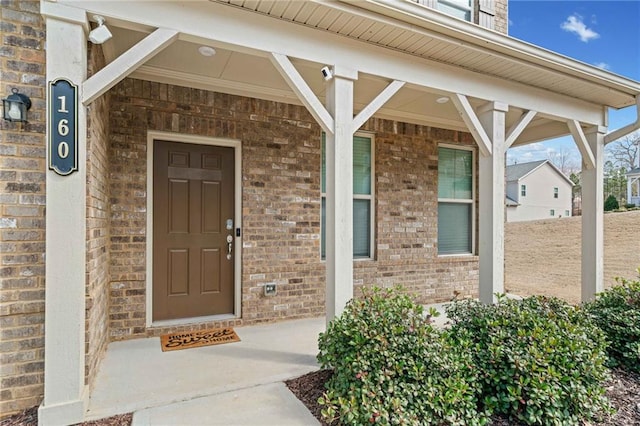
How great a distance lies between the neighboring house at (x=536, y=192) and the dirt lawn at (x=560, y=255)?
435 inches

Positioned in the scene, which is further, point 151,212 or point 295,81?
point 151,212

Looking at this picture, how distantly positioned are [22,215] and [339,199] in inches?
81.4

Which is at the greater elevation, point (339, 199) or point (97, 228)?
point (339, 199)

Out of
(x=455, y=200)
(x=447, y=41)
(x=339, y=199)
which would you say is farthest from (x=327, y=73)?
(x=455, y=200)

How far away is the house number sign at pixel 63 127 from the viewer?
201 centimetres

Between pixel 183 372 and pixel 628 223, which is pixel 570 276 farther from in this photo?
pixel 183 372

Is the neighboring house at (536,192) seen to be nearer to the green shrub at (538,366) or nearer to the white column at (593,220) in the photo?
the white column at (593,220)

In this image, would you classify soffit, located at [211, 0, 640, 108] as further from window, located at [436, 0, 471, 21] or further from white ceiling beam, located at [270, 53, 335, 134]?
window, located at [436, 0, 471, 21]

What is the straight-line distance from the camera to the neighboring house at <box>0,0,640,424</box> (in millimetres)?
2070

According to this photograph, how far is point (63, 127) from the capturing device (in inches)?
80.0

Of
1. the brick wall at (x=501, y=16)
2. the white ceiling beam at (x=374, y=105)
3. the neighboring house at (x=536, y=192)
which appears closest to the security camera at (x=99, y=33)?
the white ceiling beam at (x=374, y=105)

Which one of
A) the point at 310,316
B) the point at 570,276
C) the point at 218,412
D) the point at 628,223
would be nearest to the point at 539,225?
the point at 628,223

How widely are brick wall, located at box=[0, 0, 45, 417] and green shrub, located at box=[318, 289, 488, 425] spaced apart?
1817mm

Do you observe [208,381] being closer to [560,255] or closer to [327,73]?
[327,73]
